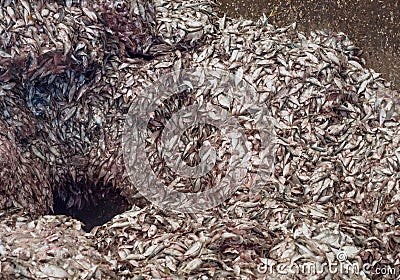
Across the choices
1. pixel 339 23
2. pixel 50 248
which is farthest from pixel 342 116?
pixel 50 248

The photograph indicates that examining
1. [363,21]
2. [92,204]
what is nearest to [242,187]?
[92,204]

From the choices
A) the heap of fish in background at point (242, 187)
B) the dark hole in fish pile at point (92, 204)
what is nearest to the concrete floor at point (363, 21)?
the heap of fish in background at point (242, 187)

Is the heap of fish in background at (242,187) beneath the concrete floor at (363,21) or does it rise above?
beneath

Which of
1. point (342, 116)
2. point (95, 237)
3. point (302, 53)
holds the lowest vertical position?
point (95, 237)

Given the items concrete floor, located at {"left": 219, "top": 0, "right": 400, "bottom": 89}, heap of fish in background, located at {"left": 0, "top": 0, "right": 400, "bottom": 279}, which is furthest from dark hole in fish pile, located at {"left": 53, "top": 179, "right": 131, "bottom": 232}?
concrete floor, located at {"left": 219, "top": 0, "right": 400, "bottom": 89}

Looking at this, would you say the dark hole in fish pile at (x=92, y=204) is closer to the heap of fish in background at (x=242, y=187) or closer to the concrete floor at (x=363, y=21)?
the heap of fish in background at (x=242, y=187)

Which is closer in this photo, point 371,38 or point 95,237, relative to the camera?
point 95,237

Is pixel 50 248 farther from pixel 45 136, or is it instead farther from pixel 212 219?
pixel 45 136

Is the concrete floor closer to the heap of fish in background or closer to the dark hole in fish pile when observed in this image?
the heap of fish in background
